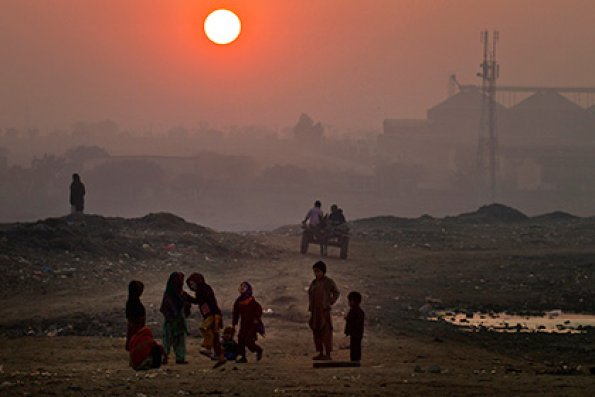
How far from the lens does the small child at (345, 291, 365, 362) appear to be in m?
13.6

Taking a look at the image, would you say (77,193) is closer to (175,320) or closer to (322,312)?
(322,312)

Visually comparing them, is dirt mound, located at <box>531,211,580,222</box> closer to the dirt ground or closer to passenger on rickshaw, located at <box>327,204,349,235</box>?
the dirt ground

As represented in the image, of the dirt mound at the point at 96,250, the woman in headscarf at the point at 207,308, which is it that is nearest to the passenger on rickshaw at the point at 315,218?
the dirt mound at the point at 96,250

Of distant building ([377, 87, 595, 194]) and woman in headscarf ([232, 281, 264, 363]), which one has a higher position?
distant building ([377, 87, 595, 194])

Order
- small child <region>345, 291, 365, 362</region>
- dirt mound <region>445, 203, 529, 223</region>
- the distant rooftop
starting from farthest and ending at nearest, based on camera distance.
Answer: the distant rooftop
dirt mound <region>445, 203, 529, 223</region>
small child <region>345, 291, 365, 362</region>

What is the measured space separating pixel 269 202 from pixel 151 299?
267ft

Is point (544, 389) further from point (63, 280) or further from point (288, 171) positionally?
point (288, 171)

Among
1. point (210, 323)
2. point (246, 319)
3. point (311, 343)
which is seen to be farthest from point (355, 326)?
point (311, 343)

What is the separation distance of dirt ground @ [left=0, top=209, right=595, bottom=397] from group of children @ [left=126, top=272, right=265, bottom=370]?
8.9 inches

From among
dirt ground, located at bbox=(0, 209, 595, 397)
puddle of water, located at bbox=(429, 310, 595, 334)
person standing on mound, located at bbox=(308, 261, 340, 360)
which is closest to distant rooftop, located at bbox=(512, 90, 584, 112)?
dirt ground, located at bbox=(0, 209, 595, 397)

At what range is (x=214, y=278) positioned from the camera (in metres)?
24.2

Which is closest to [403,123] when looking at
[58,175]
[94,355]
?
[58,175]

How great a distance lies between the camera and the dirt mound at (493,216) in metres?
50.1

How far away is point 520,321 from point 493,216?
32548 millimetres
